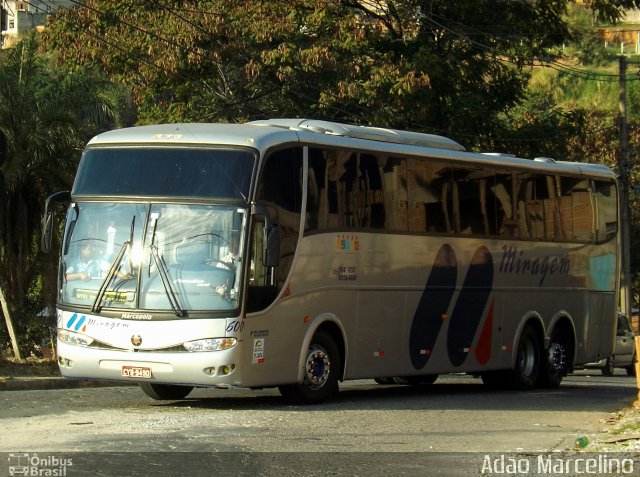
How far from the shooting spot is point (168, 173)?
15438 mm

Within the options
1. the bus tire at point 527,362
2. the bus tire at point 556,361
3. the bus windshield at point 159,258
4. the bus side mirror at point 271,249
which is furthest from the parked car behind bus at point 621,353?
the bus windshield at point 159,258

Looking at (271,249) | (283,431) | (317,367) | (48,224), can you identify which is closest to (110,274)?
(48,224)

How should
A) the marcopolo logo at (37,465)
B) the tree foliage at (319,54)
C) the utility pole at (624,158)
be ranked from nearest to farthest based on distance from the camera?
the marcopolo logo at (37,465), the tree foliage at (319,54), the utility pole at (624,158)

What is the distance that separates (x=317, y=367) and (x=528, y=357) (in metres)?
Result: 6.47

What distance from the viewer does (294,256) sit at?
1582 centimetres

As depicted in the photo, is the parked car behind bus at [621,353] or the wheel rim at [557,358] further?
the parked car behind bus at [621,353]

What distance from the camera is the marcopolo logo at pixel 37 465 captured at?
31.9 ft

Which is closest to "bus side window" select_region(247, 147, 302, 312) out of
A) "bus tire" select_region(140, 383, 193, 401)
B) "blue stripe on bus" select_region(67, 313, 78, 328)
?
"blue stripe on bus" select_region(67, 313, 78, 328)

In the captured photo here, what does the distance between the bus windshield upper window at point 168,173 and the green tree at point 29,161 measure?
400 inches

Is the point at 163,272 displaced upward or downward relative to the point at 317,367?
upward

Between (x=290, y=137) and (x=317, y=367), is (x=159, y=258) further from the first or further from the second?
(x=317, y=367)

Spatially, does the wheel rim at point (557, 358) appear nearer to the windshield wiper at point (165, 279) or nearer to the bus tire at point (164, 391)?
the bus tire at point (164, 391)

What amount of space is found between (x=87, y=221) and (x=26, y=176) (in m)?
11.4

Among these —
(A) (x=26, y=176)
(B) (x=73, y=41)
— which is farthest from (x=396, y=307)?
(B) (x=73, y=41)
